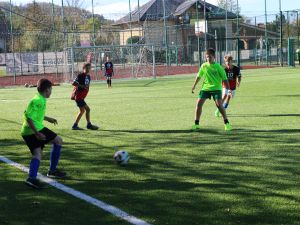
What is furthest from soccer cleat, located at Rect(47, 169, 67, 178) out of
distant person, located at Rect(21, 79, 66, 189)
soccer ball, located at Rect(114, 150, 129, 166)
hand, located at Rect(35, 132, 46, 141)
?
soccer ball, located at Rect(114, 150, 129, 166)

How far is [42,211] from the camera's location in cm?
571

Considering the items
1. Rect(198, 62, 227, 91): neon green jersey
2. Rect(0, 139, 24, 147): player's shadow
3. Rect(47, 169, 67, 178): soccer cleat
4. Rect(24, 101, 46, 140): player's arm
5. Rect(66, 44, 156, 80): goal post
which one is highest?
Rect(66, 44, 156, 80): goal post

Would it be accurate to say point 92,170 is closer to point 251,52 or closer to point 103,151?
point 103,151

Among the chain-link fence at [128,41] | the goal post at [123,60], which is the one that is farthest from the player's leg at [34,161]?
the goal post at [123,60]

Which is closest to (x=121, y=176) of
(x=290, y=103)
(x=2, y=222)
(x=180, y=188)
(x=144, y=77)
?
(x=180, y=188)

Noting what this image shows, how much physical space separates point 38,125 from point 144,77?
2966 centimetres

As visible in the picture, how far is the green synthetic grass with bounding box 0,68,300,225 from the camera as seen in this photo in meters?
5.48

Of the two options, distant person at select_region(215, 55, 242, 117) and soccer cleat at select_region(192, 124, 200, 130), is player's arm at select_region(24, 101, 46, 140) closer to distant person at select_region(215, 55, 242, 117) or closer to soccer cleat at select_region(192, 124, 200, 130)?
soccer cleat at select_region(192, 124, 200, 130)

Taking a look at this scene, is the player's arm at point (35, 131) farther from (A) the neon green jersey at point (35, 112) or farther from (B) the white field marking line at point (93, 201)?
(B) the white field marking line at point (93, 201)

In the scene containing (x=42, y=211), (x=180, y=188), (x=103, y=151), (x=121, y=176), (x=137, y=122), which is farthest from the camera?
(x=137, y=122)

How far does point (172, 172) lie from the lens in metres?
7.36

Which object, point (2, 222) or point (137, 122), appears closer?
point (2, 222)

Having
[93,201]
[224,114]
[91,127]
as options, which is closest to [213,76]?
[224,114]

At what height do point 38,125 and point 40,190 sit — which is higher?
point 38,125
